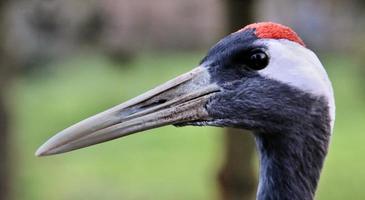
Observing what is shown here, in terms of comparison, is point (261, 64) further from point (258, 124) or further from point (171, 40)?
point (171, 40)

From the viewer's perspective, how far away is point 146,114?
426 cm

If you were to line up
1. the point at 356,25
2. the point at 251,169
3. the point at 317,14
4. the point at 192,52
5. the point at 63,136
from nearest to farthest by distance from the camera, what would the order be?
the point at 63,136 → the point at 251,169 → the point at 356,25 → the point at 317,14 → the point at 192,52

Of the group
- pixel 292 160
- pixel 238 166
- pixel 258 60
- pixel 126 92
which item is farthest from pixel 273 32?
pixel 126 92

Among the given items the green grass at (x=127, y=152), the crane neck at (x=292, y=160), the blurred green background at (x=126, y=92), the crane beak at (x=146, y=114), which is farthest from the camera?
the green grass at (x=127, y=152)

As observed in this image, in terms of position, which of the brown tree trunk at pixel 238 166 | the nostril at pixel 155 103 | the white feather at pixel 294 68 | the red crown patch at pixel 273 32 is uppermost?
the brown tree trunk at pixel 238 166

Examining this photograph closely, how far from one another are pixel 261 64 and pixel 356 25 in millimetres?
4716

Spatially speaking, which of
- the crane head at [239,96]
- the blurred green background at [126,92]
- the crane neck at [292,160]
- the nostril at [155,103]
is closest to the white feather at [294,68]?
the crane head at [239,96]

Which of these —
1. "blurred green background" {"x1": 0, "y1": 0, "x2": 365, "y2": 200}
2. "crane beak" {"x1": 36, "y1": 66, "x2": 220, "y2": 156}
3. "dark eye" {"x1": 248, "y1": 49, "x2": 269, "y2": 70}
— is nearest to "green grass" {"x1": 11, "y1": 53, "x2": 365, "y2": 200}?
"blurred green background" {"x1": 0, "y1": 0, "x2": 365, "y2": 200}

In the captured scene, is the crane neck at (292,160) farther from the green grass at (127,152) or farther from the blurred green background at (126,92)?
the green grass at (127,152)

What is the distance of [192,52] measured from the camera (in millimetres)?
22156

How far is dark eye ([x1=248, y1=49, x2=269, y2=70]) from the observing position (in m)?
4.23

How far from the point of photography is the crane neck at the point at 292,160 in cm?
434

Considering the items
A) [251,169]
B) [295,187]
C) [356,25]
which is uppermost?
[356,25]

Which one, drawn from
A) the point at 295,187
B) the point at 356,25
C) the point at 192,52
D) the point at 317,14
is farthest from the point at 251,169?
the point at 192,52
